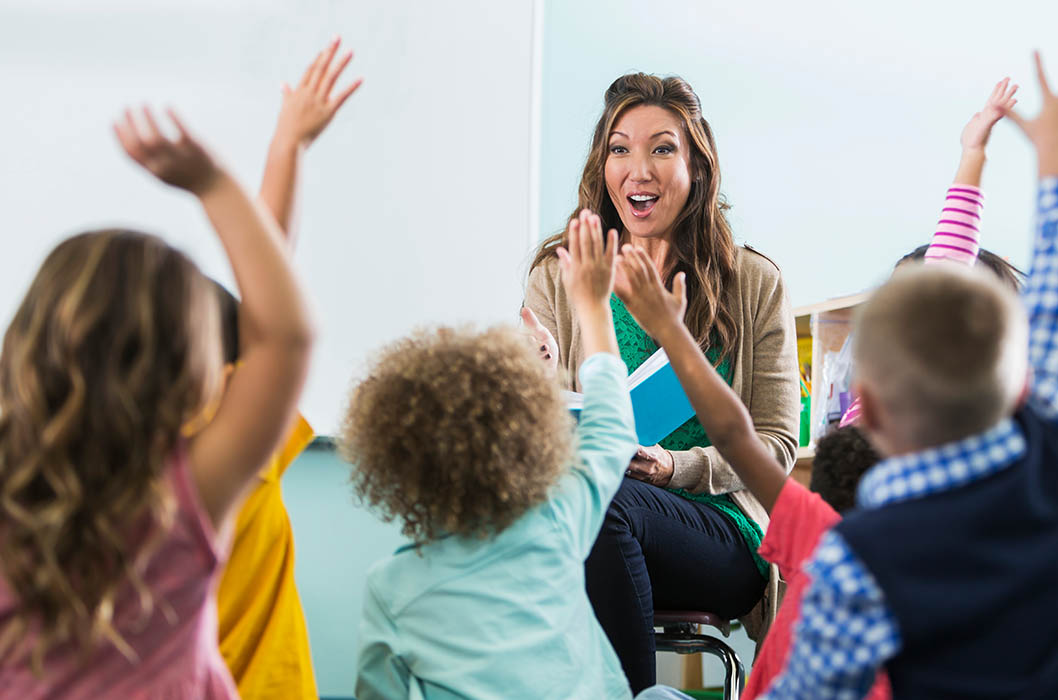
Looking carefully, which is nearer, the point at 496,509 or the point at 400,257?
the point at 496,509

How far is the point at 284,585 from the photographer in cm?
140

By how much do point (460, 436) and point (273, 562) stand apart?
0.32 m

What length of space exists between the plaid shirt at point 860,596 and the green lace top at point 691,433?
3.12ft

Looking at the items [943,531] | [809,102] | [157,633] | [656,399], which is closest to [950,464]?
[943,531]

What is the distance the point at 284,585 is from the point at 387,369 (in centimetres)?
32

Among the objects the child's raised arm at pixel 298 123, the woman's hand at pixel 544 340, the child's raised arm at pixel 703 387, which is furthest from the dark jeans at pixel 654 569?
the child's raised arm at pixel 298 123

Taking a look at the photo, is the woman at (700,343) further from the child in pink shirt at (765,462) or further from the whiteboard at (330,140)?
the whiteboard at (330,140)

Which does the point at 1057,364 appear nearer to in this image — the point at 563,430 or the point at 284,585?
the point at 563,430

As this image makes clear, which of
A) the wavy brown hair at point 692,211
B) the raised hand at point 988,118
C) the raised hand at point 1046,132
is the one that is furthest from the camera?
the wavy brown hair at point 692,211

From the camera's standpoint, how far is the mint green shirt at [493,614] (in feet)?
4.28

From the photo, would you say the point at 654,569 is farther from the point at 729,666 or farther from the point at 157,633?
the point at 157,633

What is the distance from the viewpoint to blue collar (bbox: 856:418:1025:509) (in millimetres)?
895

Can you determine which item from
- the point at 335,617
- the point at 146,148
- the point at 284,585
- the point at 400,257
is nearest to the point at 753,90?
the point at 400,257

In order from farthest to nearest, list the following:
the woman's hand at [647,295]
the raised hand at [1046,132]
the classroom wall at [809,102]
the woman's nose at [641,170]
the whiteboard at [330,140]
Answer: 1. the classroom wall at [809,102]
2. the whiteboard at [330,140]
3. the woman's nose at [641,170]
4. the woman's hand at [647,295]
5. the raised hand at [1046,132]
